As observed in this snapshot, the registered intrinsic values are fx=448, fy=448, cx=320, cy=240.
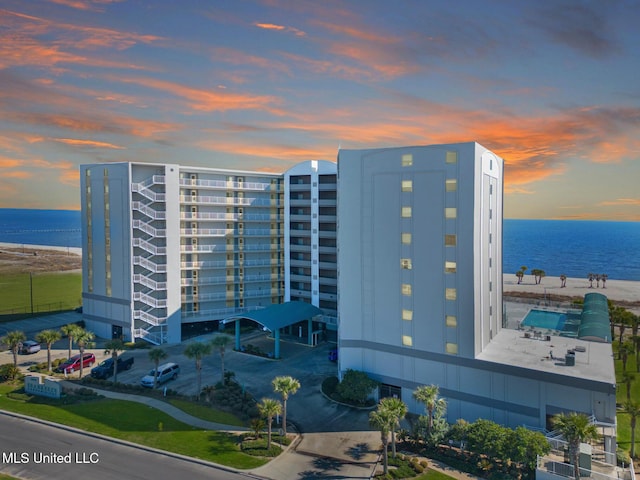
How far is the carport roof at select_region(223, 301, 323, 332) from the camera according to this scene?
5675 centimetres

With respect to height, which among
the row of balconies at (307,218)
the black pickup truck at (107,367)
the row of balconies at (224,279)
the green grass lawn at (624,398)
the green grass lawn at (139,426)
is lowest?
the green grass lawn at (624,398)

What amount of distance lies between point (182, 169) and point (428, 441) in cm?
5202

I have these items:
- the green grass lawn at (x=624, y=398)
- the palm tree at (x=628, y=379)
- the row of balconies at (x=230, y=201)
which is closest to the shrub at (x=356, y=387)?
the green grass lawn at (x=624, y=398)

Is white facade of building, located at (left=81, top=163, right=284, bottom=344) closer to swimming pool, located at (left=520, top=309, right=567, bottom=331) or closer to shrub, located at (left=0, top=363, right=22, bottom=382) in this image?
shrub, located at (left=0, top=363, right=22, bottom=382)

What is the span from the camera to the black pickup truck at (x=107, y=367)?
50.4 m

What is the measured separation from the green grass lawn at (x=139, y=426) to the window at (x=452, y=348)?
60.7 feet

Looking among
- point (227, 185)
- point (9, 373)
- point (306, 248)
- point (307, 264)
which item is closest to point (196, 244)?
point (227, 185)

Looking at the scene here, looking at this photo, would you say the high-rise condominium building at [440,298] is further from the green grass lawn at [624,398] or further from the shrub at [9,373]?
the shrub at [9,373]

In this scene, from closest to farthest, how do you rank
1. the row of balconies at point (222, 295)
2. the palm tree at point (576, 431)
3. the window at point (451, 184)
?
the palm tree at point (576, 431) → the window at point (451, 184) → the row of balconies at point (222, 295)

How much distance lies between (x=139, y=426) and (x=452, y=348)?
28.1 m

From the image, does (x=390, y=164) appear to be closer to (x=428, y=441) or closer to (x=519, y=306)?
(x=428, y=441)

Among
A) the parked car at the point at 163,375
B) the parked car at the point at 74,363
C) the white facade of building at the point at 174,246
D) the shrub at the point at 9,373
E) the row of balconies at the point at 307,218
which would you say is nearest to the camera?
the parked car at the point at 163,375

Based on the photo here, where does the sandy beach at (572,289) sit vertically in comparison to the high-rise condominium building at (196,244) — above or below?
below

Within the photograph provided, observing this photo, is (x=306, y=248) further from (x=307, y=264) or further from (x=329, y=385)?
(x=329, y=385)
